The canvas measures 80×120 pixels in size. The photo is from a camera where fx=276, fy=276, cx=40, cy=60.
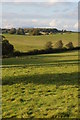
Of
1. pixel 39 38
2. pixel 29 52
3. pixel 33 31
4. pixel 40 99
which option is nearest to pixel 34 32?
pixel 33 31

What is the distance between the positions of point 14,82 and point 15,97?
4.71 m

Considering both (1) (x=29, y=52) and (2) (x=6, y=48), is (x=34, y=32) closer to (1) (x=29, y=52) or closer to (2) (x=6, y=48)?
(1) (x=29, y=52)

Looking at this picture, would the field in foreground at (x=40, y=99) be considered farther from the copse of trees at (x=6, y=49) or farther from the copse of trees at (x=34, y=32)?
the copse of trees at (x=34, y=32)

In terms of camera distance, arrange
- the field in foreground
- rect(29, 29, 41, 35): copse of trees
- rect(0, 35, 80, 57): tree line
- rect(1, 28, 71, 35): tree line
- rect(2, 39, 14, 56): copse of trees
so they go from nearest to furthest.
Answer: the field in foreground < rect(2, 39, 14, 56): copse of trees < rect(0, 35, 80, 57): tree line < rect(1, 28, 71, 35): tree line < rect(29, 29, 41, 35): copse of trees

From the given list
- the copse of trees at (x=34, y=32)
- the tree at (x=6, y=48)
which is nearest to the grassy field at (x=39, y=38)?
the copse of trees at (x=34, y=32)

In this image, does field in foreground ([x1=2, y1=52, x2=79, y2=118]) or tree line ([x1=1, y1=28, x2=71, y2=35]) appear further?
tree line ([x1=1, y1=28, x2=71, y2=35])

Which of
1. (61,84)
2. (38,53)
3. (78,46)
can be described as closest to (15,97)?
(61,84)

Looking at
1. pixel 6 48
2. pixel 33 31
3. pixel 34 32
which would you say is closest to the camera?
pixel 6 48

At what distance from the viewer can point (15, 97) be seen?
44.3ft

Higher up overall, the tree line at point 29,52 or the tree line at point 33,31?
the tree line at point 33,31

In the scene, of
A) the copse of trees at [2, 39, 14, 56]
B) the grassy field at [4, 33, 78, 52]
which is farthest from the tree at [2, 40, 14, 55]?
the grassy field at [4, 33, 78, 52]

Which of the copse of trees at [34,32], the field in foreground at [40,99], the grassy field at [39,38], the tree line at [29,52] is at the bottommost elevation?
the field in foreground at [40,99]

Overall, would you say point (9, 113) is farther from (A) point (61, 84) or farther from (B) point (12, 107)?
(A) point (61, 84)

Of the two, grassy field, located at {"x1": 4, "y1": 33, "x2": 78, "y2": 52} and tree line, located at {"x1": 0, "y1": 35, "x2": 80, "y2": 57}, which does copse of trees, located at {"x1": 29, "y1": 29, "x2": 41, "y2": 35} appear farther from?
tree line, located at {"x1": 0, "y1": 35, "x2": 80, "y2": 57}
